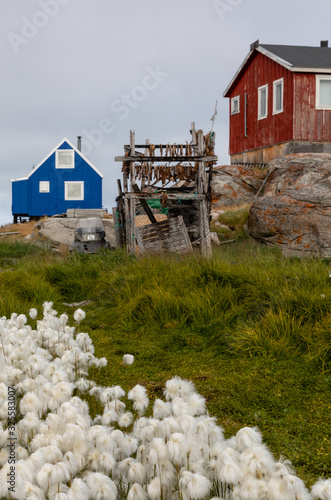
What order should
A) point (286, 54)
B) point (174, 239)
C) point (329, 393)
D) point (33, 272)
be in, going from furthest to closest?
point (286, 54) < point (174, 239) < point (33, 272) < point (329, 393)

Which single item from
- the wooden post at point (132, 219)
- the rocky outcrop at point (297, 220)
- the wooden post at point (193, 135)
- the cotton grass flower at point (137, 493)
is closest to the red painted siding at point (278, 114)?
the rocky outcrop at point (297, 220)

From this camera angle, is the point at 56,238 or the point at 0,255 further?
the point at 56,238

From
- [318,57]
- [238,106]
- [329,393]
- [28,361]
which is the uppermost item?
[318,57]

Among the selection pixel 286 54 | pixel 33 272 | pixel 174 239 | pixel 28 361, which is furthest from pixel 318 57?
pixel 28 361

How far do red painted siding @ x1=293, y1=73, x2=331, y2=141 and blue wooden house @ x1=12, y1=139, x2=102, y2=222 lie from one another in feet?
50.0

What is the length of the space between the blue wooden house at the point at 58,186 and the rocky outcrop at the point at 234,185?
38.0 ft

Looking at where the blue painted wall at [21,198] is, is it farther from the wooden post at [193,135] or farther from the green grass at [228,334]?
the green grass at [228,334]

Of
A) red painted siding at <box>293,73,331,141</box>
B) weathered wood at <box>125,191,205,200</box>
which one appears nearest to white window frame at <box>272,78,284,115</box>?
red painted siding at <box>293,73,331,141</box>

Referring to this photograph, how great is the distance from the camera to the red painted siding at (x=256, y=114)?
92.4 ft

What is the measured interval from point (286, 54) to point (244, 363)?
91.2ft

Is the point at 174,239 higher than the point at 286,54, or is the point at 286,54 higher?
the point at 286,54

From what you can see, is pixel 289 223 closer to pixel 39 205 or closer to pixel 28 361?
pixel 28 361

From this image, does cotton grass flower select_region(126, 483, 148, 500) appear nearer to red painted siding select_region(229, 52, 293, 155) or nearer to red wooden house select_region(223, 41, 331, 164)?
red wooden house select_region(223, 41, 331, 164)

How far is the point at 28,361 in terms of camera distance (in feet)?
14.5
